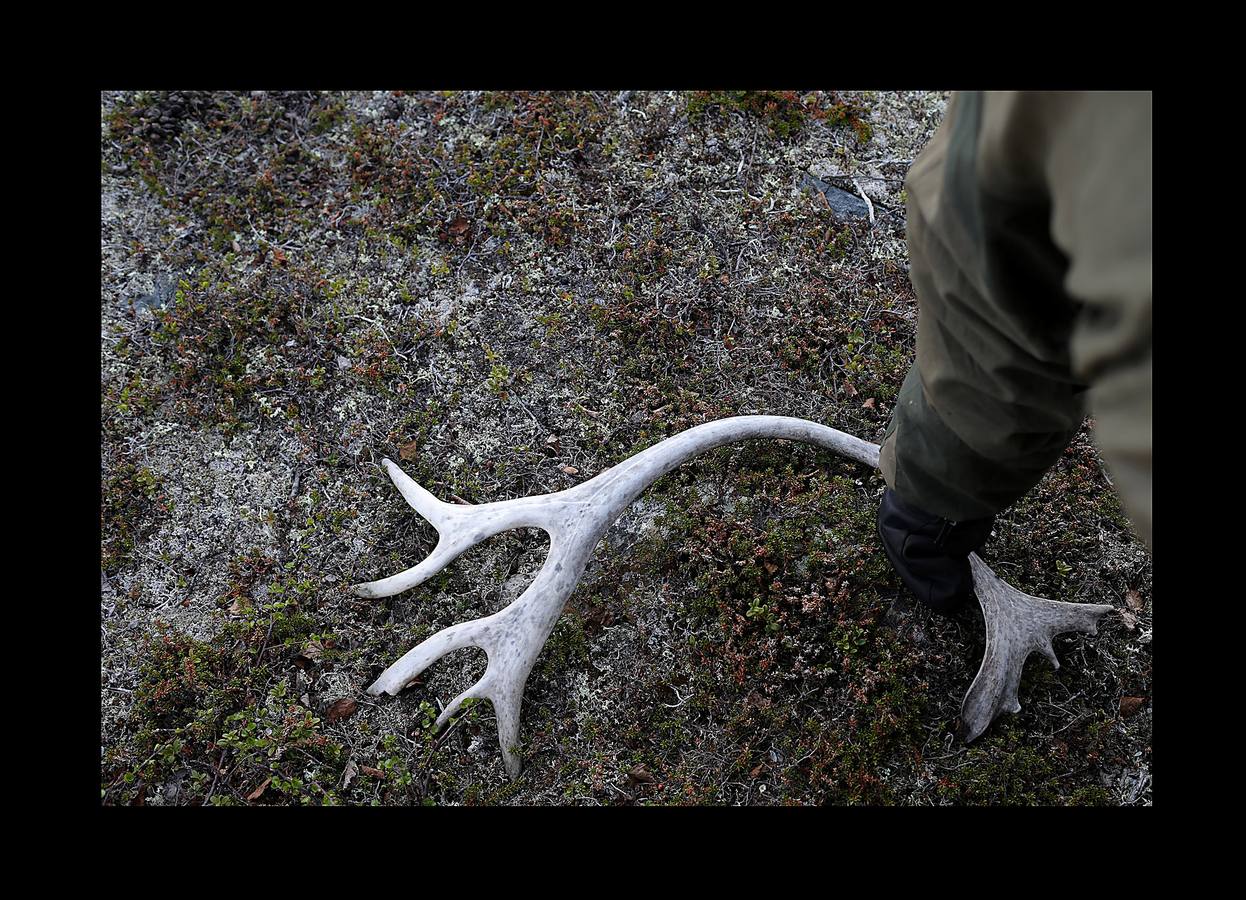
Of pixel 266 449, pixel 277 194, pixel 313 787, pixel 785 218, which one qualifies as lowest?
pixel 313 787

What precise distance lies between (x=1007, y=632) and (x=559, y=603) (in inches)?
77.5

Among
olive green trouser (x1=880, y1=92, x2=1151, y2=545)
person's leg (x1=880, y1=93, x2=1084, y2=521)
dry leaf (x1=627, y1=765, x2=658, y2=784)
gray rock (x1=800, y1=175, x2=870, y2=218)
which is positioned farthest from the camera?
gray rock (x1=800, y1=175, x2=870, y2=218)

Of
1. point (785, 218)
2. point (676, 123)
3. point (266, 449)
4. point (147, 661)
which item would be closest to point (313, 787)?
point (147, 661)

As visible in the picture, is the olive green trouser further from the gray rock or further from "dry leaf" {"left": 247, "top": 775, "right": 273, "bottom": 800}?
"dry leaf" {"left": 247, "top": 775, "right": 273, "bottom": 800}

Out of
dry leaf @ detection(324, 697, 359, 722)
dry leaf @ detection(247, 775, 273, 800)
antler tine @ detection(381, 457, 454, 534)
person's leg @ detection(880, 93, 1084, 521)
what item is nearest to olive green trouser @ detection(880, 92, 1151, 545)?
person's leg @ detection(880, 93, 1084, 521)

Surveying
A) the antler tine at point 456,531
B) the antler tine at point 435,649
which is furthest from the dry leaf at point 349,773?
the antler tine at point 456,531

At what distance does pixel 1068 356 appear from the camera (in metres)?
1.82

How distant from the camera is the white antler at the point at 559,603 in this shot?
3311 mm

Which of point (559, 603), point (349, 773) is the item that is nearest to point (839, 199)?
point (559, 603)

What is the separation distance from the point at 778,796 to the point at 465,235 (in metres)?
3.44

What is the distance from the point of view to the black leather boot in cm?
316
